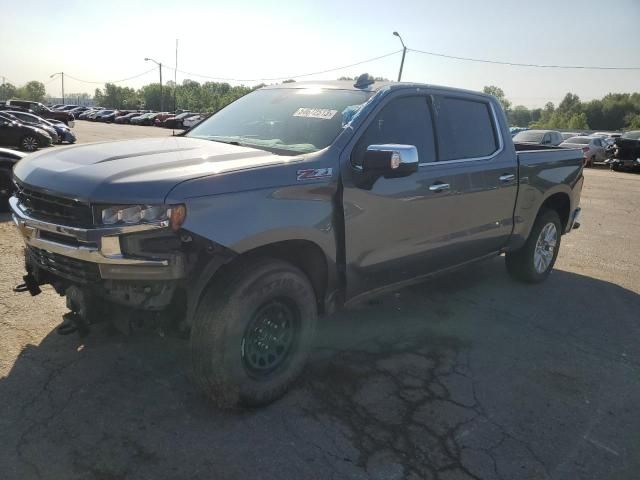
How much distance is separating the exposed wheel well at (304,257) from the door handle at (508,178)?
Answer: 2236 mm

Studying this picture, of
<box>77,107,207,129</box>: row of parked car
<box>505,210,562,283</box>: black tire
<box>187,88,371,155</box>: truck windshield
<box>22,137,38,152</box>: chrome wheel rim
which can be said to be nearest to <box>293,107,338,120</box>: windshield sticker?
<box>187,88,371,155</box>: truck windshield

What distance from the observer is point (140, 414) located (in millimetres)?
2957

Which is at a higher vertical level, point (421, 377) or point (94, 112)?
point (94, 112)

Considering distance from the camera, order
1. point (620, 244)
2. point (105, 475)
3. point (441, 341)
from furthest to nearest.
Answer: point (620, 244) < point (441, 341) < point (105, 475)

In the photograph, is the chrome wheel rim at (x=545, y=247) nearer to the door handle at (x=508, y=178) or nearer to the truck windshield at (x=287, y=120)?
the door handle at (x=508, y=178)

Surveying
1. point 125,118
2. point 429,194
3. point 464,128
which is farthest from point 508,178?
point 125,118

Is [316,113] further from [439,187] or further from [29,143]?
[29,143]

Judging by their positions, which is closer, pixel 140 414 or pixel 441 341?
pixel 140 414

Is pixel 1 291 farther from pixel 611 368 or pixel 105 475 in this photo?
pixel 611 368

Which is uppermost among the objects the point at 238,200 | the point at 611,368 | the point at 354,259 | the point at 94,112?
the point at 94,112

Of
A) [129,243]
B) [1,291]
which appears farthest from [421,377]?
[1,291]

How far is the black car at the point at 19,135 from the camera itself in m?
17.0

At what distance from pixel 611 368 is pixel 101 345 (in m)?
3.75

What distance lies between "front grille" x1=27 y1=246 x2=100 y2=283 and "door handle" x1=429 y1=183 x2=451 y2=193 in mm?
2392
